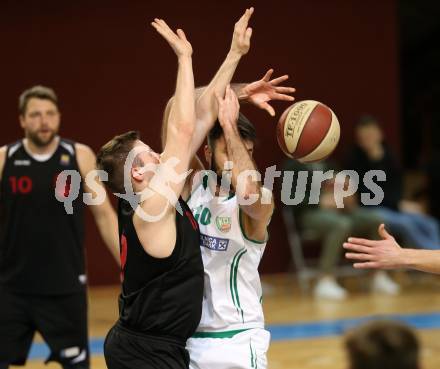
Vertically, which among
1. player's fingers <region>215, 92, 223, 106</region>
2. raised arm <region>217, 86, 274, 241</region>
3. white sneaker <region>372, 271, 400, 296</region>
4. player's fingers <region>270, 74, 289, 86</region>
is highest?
player's fingers <region>270, 74, 289, 86</region>

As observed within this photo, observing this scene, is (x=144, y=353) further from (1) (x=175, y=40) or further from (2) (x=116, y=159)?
(1) (x=175, y=40)

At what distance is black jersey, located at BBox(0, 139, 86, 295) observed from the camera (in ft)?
15.2

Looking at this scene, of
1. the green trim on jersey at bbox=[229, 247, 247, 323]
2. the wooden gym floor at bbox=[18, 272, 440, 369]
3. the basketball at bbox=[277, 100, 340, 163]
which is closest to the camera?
the green trim on jersey at bbox=[229, 247, 247, 323]

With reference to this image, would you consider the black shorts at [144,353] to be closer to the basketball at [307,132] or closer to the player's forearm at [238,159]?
the player's forearm at [238,159]

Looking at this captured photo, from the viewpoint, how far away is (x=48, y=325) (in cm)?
458

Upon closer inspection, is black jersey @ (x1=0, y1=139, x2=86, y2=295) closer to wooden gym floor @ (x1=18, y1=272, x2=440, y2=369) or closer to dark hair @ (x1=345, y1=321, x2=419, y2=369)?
wooden gym floor @ (x1=18, y1=272, x2=440, y2=369)

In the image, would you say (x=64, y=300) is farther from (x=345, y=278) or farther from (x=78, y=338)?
(x=345, y=278)

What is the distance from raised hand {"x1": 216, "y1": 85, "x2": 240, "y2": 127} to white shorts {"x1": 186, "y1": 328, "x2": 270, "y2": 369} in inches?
34.3

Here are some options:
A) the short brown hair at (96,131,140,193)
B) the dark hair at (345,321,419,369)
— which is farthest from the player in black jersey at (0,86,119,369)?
the dark hair at (345,321,419,369)

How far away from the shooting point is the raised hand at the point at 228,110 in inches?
126

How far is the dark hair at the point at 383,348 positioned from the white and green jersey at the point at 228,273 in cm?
142

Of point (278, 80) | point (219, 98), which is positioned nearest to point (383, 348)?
point (219, 98)

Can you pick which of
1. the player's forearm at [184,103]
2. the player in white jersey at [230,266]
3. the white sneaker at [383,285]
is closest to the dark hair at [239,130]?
the player in white jersey at [230,266]

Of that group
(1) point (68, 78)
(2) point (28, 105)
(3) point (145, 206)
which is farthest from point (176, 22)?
(3) point (145, 206)
